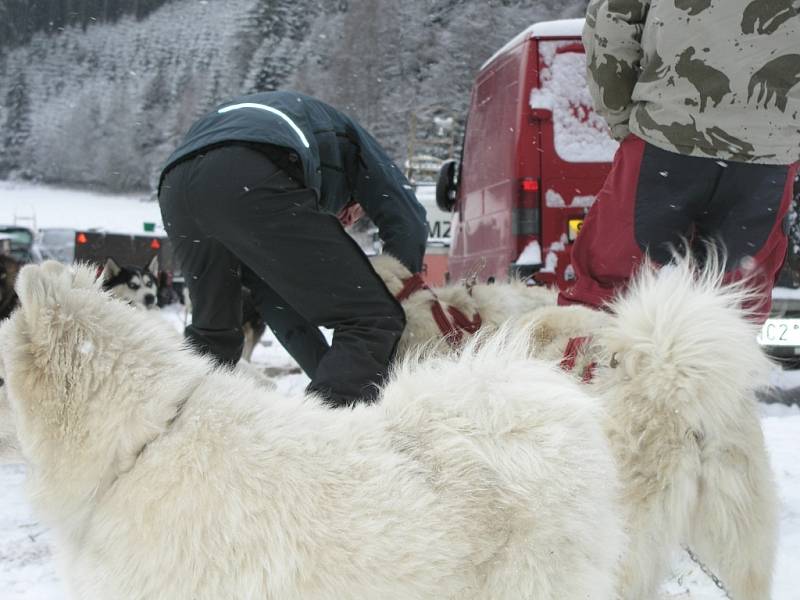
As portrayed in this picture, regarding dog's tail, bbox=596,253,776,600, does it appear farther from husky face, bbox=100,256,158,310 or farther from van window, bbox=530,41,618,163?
husky face, bbox=100,256,158,310

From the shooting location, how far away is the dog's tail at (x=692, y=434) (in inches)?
72.3

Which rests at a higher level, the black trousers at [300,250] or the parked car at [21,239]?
the black trousers at [300,250]

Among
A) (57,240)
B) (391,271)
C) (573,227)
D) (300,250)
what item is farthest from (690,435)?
(57,240)

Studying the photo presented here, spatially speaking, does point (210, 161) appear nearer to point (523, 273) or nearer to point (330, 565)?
point (330, 565)

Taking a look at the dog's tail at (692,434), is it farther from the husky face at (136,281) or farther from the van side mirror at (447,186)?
the husky face at (136,281)

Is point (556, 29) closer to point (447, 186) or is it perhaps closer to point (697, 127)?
point (447, 186)

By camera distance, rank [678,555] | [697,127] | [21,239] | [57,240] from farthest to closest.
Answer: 1. [57,240]
2. [21,239]
3. [697,127]
4. [678,555]

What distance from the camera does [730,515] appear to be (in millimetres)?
1897

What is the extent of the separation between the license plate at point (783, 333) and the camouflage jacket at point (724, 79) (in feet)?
8.40

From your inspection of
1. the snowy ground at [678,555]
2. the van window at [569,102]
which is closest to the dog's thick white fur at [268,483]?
the snowy ground at [678,555]

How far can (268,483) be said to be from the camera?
1296 mm

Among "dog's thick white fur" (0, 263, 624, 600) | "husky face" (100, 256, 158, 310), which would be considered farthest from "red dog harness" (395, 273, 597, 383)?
"husky face" (100, 256, 158, 310)

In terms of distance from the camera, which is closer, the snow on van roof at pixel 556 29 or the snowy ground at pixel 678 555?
the snowy ground at pixel 678 555

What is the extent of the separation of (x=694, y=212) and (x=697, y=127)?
1.00 feet
